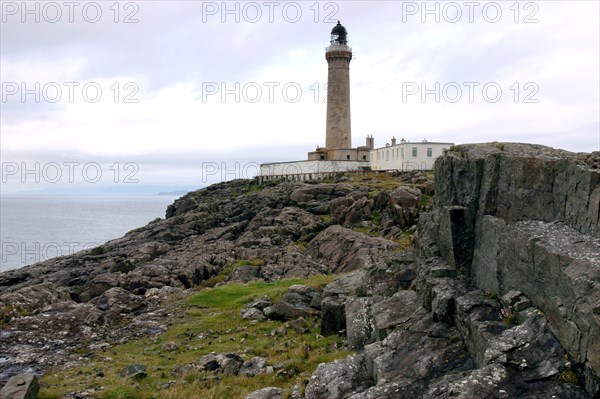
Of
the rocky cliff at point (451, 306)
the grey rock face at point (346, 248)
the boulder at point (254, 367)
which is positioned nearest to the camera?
the rocky cliff at point (451, 306)

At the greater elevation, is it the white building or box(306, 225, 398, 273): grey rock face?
the white building

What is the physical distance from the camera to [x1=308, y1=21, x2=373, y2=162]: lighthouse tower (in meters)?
88.6

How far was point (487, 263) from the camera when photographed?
1430cm

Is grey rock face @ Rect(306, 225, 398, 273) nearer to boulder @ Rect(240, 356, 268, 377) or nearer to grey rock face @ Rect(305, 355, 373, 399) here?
boulder @ Rect(240, 356, 268, 377)

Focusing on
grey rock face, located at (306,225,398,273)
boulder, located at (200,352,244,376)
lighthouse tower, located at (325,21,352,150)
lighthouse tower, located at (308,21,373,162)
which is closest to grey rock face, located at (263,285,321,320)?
boulder, located at (200,352,244,376)

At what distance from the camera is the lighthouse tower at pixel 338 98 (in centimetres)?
8875

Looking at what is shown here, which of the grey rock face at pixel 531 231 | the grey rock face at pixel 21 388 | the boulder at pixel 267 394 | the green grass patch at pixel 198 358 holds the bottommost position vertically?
the green grass patch at pixel 198 358

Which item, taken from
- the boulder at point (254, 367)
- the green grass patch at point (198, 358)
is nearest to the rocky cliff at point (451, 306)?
the boulder at point (254, 367)

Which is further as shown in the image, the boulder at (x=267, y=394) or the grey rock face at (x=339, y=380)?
the boulder at (x=267, y=394)

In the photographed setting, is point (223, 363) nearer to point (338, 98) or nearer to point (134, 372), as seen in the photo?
point (134, 372)

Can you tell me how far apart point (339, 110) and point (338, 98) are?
2187 mm

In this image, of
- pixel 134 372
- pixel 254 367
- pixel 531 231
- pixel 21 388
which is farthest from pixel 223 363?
pixel 531 231

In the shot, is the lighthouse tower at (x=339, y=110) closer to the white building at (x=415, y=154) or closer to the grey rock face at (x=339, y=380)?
the white building at (x=415, y=154)

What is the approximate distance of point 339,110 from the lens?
88625mm
